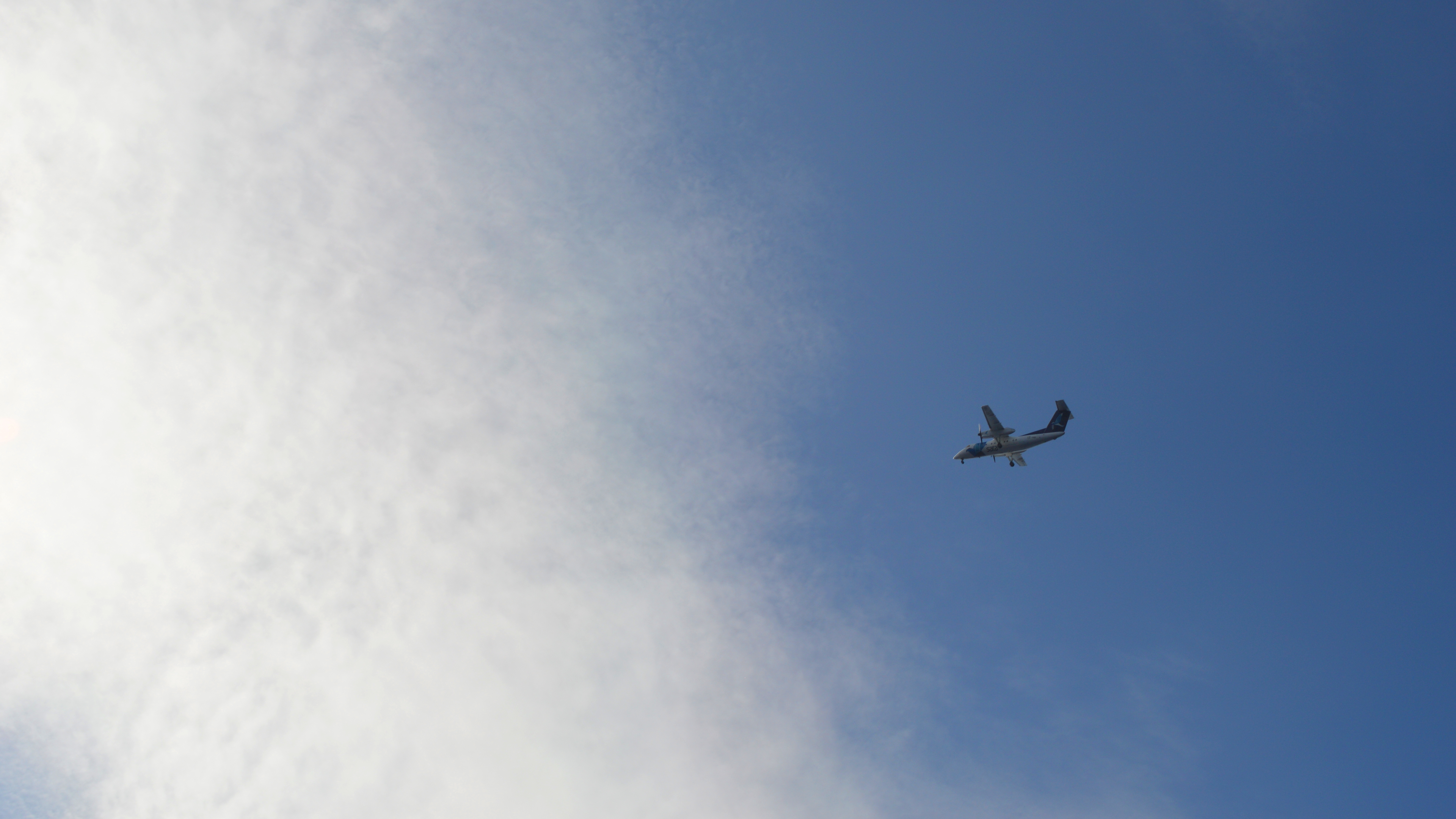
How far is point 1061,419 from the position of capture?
173m

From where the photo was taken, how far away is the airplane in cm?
16512

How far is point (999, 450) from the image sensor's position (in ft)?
551

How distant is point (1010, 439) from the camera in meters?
166

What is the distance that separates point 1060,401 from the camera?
569 feet

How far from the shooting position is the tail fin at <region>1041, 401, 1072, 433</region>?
171375mm

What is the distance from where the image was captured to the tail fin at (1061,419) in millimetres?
171375

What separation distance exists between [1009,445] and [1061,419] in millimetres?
15394

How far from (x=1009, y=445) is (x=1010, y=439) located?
1.29m

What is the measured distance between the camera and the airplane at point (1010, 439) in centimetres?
16512

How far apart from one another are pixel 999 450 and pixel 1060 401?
62.5 feet

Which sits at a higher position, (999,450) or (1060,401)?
(1060,401)

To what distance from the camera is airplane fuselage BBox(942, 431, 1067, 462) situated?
167 meters
